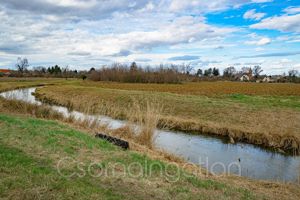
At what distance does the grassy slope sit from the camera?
202 inches

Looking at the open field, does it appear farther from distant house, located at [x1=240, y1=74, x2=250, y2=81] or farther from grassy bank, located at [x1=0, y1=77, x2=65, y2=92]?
distant house, located at [x1=240, y1=74, x2=250, y2=81]

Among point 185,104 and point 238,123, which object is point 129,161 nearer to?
point 238,123

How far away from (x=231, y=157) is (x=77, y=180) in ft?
26.1

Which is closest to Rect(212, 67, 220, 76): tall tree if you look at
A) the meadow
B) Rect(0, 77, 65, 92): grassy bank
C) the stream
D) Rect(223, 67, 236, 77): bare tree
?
Rect(223, 67, 236, 77): bare tree

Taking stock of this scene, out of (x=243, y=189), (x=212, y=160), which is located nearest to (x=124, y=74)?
(x=212, y=160)

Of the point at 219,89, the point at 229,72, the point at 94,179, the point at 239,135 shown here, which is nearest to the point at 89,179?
the point at 94,179

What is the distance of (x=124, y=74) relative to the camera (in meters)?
77.8

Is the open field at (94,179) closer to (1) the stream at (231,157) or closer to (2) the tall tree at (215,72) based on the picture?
(1) the stream at (231,157)

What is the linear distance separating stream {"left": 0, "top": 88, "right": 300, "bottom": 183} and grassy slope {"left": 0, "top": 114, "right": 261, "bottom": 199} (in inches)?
125

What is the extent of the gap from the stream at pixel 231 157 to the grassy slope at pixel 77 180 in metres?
3.19

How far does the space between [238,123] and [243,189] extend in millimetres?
11731

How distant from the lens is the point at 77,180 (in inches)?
229

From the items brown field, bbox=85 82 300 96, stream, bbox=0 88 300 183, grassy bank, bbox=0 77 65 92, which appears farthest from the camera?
grassy bank, bbox=0 77 65 92

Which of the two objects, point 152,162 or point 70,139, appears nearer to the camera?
point 152,162
